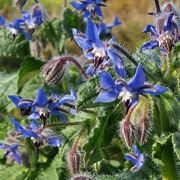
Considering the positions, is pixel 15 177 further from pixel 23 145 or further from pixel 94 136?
pixel 94 136

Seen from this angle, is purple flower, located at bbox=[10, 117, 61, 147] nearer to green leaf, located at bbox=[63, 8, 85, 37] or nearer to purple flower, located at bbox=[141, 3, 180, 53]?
purple flower, located at bbox=[141, 3, 180, 53]

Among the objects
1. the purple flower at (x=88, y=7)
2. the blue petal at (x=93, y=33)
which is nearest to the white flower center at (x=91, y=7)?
the purple flower at (x=88, y=7)

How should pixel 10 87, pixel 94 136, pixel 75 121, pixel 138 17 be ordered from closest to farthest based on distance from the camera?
pixel 94 136
pixel 75 121
pixel 10 87
pixel 138 17

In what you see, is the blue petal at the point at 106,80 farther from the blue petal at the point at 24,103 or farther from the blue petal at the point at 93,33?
the blue petal at the point at 24,103

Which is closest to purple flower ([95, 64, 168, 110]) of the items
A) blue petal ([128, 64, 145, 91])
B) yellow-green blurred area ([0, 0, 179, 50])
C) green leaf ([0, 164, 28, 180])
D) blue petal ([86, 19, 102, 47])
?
blue petal ([128, 64, 145, 91])

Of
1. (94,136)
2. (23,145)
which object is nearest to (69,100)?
(94,136)

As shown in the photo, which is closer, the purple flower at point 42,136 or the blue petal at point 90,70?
the blue petal at point 90,70

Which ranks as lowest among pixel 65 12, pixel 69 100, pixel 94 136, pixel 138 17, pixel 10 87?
pixel 94 136
